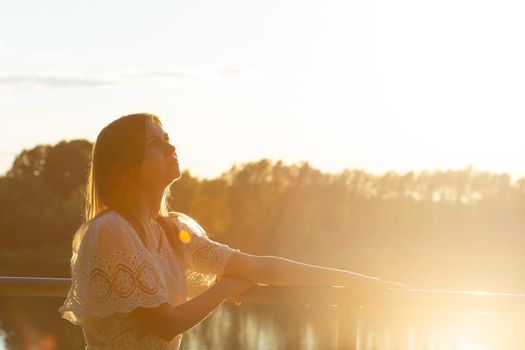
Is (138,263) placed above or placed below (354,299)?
above

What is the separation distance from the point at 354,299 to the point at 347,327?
0.35ft

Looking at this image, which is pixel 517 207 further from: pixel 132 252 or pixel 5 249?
pixel 132 252

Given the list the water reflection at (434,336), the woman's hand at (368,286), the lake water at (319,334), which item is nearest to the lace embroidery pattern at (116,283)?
the woman's hand at (368,286)

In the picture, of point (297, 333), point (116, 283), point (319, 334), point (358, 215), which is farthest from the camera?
point (358, 215)

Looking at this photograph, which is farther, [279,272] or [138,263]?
[279,272]

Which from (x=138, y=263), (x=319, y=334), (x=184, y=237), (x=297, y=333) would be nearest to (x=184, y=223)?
(x=184, y=237)

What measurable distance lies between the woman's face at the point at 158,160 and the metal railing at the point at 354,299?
433mm

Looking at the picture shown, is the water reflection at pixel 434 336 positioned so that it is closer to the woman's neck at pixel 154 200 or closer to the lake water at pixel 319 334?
the lake water at pixel 319 334

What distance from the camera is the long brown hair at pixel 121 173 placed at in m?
2.28

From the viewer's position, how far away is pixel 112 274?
7.14 feet

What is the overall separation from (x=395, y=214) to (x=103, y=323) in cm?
5334

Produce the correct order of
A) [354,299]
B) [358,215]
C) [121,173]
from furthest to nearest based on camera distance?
[358,215] < [354,299] < [121,173]

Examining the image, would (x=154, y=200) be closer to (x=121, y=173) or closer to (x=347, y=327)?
(x=121, y=173)

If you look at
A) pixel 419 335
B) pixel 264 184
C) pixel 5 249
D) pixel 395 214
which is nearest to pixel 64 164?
pixel 5 249
